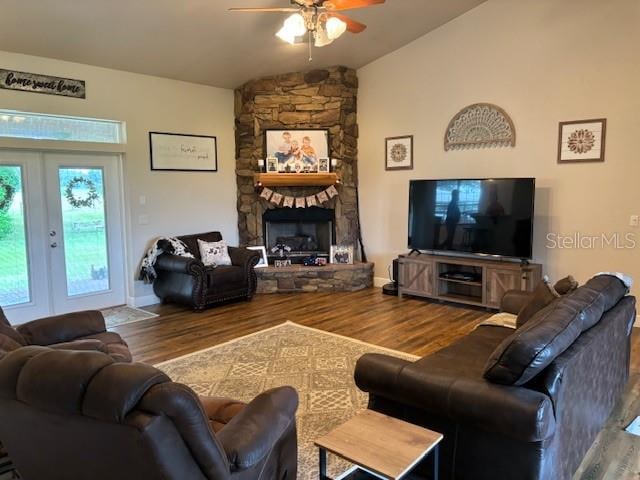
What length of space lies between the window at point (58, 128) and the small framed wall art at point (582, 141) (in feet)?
17.0

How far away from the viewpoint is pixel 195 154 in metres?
6.68

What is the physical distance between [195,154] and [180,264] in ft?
5.87

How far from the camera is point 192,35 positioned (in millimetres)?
5242

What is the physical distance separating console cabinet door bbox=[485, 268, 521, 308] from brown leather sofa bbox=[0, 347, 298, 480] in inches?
170

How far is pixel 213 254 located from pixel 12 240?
7.41ft

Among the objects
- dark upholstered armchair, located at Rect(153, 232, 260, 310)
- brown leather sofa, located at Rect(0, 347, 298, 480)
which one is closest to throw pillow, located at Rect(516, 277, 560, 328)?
brown leather sofa, located at Rect(0, 347, 298, 480)

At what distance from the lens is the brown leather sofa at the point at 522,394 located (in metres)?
1.92

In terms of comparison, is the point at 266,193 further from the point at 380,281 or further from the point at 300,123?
the point at 380,281

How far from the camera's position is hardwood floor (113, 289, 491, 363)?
14.9ft

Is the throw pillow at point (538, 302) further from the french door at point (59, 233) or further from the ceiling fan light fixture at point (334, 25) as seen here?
the french door at point (59, 233)

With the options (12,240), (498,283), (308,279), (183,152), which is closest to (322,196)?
(308,279)

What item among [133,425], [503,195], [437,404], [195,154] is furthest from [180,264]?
[133,425]

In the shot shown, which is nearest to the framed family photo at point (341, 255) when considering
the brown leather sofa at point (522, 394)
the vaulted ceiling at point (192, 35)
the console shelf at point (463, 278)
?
the console shelf at point (463, 278)

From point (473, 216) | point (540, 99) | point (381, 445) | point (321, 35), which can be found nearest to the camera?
point (381, 445)
